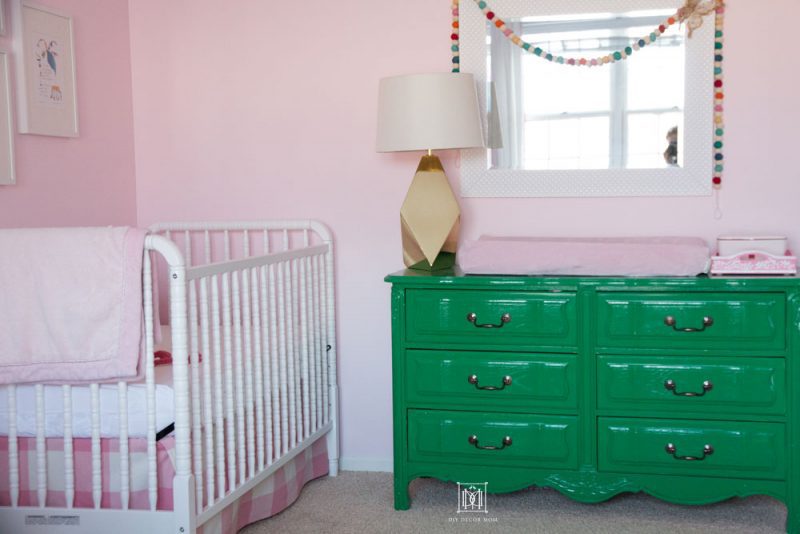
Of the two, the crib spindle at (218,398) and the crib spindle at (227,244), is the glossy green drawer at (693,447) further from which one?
the crib spindle at (227,244)

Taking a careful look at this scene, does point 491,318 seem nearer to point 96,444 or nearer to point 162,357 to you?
point 162,357

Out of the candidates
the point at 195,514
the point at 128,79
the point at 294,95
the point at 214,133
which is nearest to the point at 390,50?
the point at 294,95

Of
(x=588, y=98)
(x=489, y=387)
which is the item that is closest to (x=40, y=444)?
(x=489, y=387)

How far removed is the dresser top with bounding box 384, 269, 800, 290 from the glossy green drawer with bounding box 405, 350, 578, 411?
0.19 meters

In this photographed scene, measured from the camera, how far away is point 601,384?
2441mm

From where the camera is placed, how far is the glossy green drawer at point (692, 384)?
2350 millimetres

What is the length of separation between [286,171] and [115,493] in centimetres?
135

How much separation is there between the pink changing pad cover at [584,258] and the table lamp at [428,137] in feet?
0.52

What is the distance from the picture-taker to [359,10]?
2945mm

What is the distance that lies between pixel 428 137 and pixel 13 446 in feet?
4.34

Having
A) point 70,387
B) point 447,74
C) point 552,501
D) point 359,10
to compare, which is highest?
point 359,10

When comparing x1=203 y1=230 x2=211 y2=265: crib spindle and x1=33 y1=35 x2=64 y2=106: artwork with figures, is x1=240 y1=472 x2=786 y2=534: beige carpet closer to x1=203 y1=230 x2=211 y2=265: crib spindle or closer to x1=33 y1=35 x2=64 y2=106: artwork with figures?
x1=203 y1=230 x2=211 y2=265: crib spindle

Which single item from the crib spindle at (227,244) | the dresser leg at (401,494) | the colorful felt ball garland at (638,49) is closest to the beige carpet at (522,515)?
the dresser leg at (401,494)

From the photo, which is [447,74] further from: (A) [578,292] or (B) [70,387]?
(B) [70,387]
